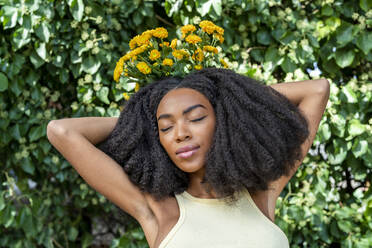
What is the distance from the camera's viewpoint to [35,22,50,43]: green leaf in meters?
2.50

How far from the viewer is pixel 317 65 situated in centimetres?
272

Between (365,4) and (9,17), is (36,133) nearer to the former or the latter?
(9,17)

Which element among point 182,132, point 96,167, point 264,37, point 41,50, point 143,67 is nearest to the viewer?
point 182,132

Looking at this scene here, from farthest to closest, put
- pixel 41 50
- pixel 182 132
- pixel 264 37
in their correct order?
pixel 264 37 < pixel 41 50 < pixel 182 132

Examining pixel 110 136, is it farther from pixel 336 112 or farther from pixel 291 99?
pixel 336 112

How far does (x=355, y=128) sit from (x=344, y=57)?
0.38m

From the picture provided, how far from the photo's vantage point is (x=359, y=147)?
2.52 meters

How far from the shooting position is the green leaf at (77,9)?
8.08 feet

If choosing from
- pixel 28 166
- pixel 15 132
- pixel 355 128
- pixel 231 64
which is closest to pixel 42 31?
pixel 15 132

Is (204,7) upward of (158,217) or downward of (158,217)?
upward

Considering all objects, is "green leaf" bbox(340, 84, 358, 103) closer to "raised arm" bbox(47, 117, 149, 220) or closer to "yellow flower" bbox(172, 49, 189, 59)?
"yellow flower" bbox(172, 49, 189, 59)

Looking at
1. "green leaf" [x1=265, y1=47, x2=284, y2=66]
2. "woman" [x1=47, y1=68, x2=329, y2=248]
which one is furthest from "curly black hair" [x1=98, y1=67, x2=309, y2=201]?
"green leaf" [x1=265, y1=47, x2=284, y2=66]

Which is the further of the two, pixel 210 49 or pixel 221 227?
pixel 210 49

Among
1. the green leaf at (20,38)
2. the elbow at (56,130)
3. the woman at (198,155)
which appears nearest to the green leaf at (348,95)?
the woman at (198,155)
